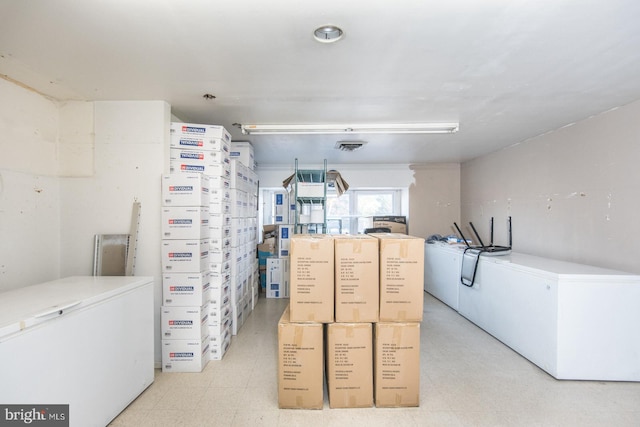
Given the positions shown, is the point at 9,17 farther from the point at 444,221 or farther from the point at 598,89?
the point at 444,221

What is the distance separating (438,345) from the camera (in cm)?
304

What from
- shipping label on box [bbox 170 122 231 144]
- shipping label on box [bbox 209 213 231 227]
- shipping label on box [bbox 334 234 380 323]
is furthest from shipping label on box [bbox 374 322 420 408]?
shipping label on box [bbox 170 122 231 144]

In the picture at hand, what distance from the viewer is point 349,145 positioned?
4039 mm

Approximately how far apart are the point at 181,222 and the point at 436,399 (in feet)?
7.94

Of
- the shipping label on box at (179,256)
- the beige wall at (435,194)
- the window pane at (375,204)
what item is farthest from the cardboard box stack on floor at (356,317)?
the window pane at (375,204)

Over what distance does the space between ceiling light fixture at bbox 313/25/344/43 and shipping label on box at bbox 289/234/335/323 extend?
118 cm

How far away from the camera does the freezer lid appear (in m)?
1.36

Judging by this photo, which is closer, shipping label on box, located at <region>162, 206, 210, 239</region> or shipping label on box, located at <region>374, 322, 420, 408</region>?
shipping label on box, located at <region>374, 322, 420, 408</region>

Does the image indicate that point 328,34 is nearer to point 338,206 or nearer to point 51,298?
point 51,298

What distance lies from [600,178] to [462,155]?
7.09 ft

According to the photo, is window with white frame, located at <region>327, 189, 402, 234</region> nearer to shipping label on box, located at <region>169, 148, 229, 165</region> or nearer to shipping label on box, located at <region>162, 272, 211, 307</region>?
shipping label on box, located at <region>169, 148, 229, 165</region>

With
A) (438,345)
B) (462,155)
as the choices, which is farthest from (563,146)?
(438,345)

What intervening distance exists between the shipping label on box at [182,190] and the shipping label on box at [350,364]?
1.54 meters

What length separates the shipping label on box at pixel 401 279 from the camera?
1.95m
